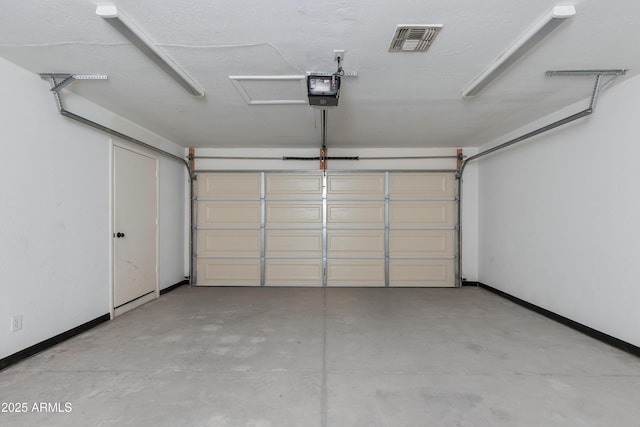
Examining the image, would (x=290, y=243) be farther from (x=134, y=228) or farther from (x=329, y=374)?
(x=329, y=374)

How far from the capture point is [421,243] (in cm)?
524

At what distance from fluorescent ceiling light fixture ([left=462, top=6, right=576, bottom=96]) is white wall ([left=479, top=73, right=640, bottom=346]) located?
1.31 m

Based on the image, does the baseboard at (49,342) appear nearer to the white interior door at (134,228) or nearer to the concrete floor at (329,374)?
the concrete floor at (329,374)

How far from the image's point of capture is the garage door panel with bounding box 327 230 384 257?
5270 millimetres

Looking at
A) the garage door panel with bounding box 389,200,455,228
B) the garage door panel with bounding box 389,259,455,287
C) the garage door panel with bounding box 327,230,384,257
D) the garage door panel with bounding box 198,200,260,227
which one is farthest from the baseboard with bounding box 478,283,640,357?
the garage door panel with bounding box 198,200,260,227

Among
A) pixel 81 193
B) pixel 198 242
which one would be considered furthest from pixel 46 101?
pixel 198 242

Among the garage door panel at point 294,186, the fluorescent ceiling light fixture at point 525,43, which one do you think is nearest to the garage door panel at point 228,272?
the garage door panel at point 294,186

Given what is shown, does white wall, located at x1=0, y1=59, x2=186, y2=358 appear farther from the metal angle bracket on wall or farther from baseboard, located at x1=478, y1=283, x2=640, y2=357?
baseboard, located at x1=478, y1=283, x2=640, y2=357

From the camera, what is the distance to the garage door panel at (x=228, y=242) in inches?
209

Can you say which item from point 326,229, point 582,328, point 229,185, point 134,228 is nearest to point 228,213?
point 229,185

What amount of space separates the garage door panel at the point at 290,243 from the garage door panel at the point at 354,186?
842 millimetres

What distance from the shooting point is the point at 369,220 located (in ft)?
17.3

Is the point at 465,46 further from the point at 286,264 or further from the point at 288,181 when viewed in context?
the point at 286,264

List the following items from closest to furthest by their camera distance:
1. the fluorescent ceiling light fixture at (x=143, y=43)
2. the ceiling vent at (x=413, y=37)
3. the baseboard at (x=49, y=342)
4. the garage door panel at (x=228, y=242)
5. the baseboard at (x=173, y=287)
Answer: the fluorescent ceiling light fixture at (x=143, y=43), the ceiling vent at (x=413, y=37), the baseboard at (x=49, y=342), the baseboard at (x=173, y=287), the garage door panel at (x=228, y=242)
